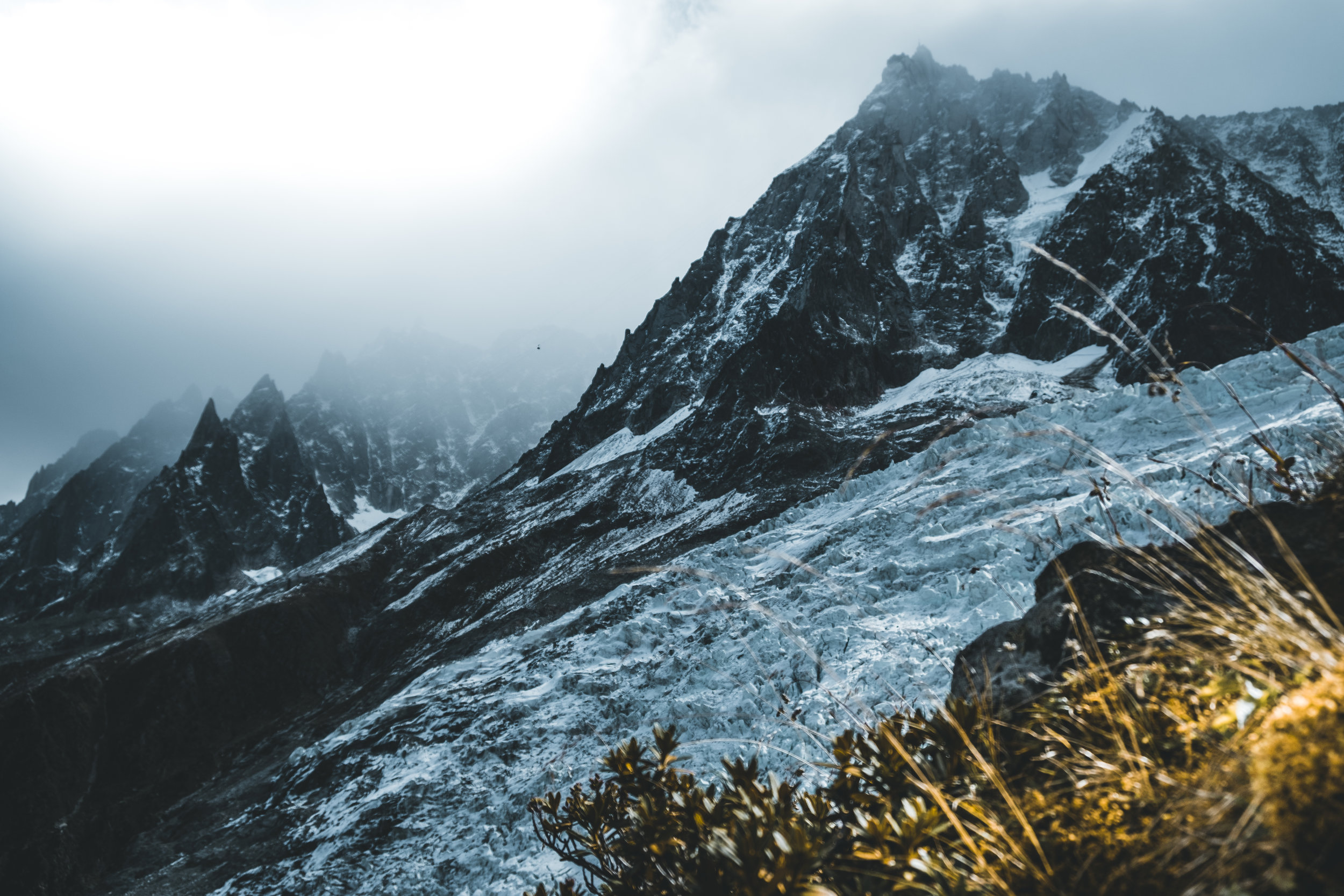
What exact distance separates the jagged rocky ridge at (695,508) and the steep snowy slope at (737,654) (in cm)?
16

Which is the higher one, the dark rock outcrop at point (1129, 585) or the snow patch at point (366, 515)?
the snow patch at point (366, 515)

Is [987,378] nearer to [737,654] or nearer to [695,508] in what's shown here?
[695,508]

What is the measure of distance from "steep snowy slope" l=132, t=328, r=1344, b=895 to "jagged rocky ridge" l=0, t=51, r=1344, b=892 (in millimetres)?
159

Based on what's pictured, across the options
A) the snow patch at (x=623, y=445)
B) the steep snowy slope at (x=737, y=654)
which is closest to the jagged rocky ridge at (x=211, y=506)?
the snow patch at (x=623, y=445)

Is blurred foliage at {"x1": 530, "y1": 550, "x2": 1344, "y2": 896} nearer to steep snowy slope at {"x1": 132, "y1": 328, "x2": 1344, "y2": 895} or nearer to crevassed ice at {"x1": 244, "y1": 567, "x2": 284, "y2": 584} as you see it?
steep snowy slope at {"x1": 132, "y1": 328, "x2": 1344, "y2": 895}

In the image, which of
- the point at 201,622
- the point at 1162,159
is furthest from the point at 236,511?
the point at 1162,159

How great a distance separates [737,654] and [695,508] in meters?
36.0

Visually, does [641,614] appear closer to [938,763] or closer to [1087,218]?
[938,763]

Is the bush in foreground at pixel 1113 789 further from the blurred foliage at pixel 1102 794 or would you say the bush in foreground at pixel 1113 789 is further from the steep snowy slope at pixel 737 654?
the steep snowy slope at pixel 737 654

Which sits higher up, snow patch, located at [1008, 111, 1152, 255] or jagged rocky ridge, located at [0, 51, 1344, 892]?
snow patch, located at [1008, 111, 1152, 255]

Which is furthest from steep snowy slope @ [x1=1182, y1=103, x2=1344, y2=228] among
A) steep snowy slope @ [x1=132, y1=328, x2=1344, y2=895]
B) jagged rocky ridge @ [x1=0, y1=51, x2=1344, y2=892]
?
steep snowy slope @ [x1=132, y1=328, x2=1344, y2=895]

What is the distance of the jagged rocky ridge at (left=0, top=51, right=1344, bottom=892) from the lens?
19.0 meters

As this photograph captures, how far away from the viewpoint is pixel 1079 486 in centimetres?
2025

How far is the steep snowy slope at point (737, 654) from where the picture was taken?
14328 mm
